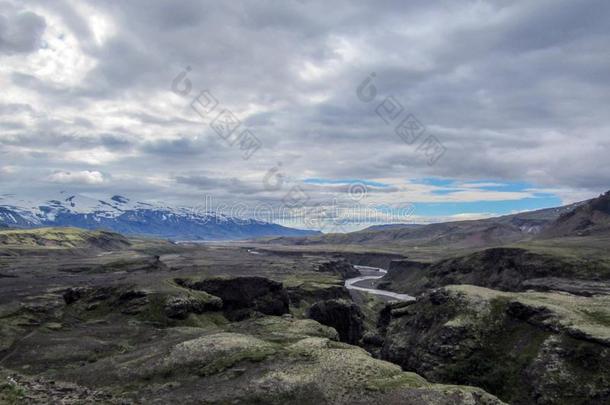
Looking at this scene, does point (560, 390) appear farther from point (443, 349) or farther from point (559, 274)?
point (559, 274)

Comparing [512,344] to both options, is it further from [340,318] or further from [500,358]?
[340,318]

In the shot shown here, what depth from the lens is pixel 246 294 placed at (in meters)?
129

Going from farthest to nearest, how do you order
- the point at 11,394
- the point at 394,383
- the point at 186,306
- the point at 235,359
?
the point at 186,306 < the point at 235,359 < the point at 394,383 < the point at 11,394

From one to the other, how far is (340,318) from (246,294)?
85.3ft

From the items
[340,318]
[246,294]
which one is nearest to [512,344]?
[340,318]

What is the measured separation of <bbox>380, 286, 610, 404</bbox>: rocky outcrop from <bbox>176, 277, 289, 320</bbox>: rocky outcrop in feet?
125

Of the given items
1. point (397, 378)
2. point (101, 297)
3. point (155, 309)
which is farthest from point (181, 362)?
point (101, 297)

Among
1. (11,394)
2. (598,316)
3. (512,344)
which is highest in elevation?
(598,316)

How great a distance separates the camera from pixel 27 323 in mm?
100500

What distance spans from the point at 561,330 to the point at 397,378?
3465 centimetres

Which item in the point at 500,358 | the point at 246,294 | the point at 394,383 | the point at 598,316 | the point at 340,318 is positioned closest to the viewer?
the point at 394,383

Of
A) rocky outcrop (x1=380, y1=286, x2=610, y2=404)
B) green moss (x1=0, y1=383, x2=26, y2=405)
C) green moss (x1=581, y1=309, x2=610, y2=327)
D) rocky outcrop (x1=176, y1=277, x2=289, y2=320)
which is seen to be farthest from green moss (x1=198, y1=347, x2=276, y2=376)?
rocky outcrop (x1=176, y1=277, x2=289, y2=320)

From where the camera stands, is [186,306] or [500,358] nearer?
[500,358]

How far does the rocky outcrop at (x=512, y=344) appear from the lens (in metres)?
69.0
